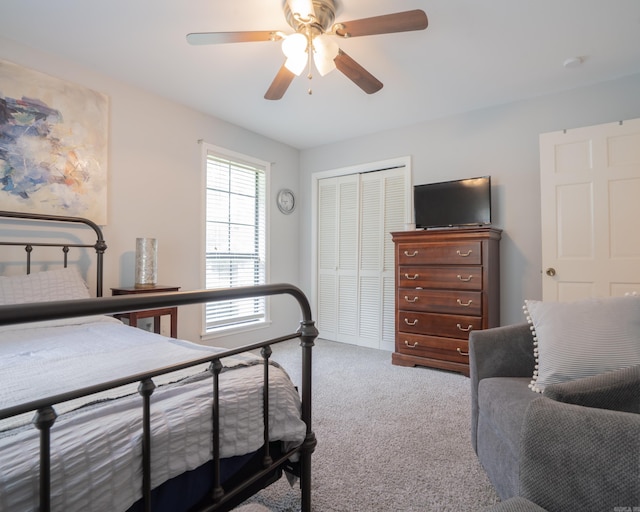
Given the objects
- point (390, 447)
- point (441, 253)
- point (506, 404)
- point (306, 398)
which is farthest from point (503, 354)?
point (441, 253)

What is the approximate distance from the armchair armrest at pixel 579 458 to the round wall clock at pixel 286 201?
12.3 feet

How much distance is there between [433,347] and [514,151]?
201cm

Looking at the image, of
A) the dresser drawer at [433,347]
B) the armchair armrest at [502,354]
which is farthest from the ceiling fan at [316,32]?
the dresser drawer at [433,347]

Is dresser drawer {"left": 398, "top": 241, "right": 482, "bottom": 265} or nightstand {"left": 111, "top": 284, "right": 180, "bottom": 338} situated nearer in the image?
nightstand {"left": 111, "top": 284, "right": 180, "bottom": 338}

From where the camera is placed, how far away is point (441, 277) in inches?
124

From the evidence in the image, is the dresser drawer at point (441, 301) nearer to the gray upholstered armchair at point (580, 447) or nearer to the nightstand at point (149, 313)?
the gray upholstered armchair at point (580, 447)

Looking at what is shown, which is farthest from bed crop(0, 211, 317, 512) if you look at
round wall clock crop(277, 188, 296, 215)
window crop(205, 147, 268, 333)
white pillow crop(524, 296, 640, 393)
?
round wall clock crop(277, 188, 296, 215)

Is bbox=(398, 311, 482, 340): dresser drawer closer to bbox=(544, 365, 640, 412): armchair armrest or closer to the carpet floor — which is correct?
the carpet floor

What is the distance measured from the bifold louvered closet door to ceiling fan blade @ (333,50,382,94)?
1.67 meters

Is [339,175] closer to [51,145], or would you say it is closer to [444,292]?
[444,292]

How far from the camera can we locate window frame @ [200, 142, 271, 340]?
347cm

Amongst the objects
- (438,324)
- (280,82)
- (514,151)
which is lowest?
(438,324)

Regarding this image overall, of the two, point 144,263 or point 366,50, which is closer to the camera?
point 366,50

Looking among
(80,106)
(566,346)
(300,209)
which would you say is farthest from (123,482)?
(300,209)
